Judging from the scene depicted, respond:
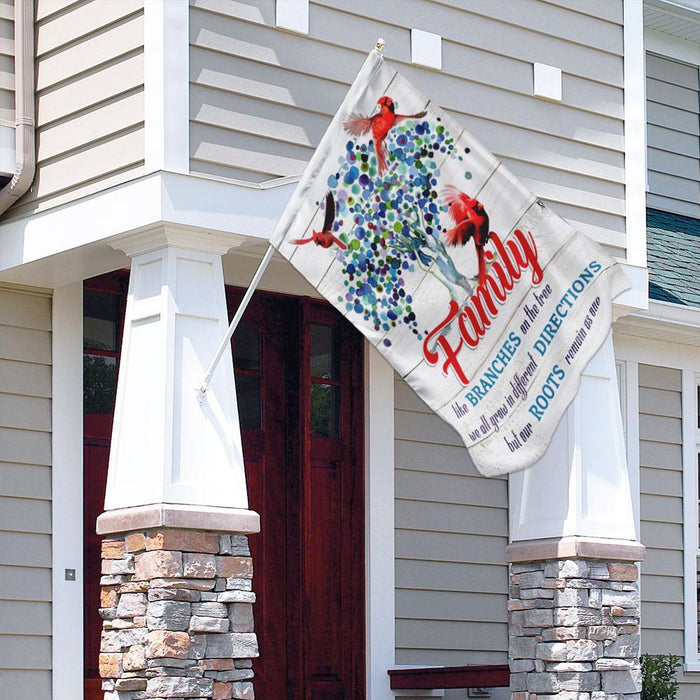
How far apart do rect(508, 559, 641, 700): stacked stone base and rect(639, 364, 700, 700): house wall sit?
232 centimetres

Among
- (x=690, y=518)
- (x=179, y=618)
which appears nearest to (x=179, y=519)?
(x=179, y=618)

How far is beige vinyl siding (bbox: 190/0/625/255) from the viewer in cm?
780

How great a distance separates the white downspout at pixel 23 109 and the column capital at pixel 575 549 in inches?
139

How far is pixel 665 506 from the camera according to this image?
36.7ft

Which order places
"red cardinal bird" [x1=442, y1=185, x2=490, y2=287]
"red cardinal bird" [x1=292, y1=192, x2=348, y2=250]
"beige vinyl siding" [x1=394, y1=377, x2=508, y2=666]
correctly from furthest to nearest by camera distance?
"beige vinyl siding" [x1=394, y1=377, x2=508, y2=666] < "red cardinal bird" [x1=442, y1=185, x2=490, y2=287] < "red cardinal bird" [x1=292, y1=192, x2=348, y2=250]

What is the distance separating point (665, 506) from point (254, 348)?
3.54 metres

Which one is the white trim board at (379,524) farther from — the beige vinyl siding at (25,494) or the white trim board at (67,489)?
the beige vinyl siding at (25,494)

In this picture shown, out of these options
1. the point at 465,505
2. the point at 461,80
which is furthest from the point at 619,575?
the point at 461,80

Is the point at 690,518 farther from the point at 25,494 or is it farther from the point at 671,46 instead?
the point at 25,494

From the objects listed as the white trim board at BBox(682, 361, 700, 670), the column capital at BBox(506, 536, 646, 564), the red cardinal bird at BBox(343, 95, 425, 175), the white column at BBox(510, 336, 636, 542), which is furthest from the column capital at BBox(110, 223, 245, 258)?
the white trim board at BBox(682, 361, 700, 670)

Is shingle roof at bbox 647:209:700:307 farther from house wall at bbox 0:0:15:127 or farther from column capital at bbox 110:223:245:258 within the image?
house wall at bbox 0:0:15:127

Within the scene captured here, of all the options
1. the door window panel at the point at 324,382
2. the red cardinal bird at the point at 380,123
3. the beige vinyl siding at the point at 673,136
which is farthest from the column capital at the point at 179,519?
the beige vinyl siding at the point at 673,136

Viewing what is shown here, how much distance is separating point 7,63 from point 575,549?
4.24 m

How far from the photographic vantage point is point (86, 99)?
791cm
